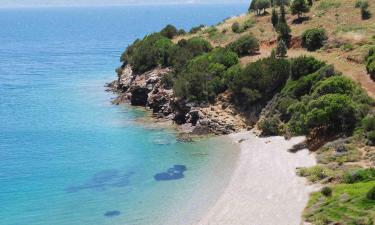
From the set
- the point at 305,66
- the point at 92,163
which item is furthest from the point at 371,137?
the point at 92,163

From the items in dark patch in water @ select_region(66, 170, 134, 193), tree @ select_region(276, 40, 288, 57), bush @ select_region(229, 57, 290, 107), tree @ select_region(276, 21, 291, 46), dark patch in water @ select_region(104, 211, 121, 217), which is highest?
tree @ select_region(276, 21, 291, 46)

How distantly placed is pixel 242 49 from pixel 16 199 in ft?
133

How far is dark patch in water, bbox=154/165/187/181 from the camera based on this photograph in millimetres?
47094

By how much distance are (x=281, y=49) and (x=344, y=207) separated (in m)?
37.9

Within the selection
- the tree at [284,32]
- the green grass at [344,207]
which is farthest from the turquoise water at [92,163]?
the tree at [284,32]

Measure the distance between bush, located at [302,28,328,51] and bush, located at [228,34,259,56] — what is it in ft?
23.1

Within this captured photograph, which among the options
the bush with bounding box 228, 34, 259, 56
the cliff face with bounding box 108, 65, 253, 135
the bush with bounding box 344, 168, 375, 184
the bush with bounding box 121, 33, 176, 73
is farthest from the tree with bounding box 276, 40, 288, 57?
the bush with bounding box 344, 168, 375, 184

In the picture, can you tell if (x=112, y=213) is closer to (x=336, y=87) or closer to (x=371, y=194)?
(x=371, y=194)

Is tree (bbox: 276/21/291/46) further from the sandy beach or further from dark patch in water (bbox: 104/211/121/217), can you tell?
dark patch in water (bbox: 104/211/121/217)

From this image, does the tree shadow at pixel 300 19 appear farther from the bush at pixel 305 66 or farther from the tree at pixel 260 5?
the bush at pixel 305 66

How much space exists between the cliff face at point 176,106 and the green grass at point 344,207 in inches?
920

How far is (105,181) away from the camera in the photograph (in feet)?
154

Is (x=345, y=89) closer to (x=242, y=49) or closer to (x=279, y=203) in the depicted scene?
(x=279, y=203)

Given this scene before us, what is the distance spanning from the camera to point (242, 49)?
74688 millimetres
